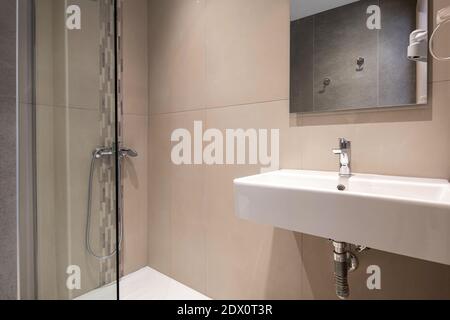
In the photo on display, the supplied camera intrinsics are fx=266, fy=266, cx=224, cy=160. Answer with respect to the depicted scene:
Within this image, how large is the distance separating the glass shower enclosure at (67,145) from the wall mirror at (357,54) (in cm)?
81

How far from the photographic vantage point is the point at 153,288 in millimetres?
1732

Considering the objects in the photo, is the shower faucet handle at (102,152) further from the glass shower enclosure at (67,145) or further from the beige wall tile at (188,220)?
the beige wall tile at (188,220)

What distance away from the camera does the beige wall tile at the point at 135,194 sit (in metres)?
1.87

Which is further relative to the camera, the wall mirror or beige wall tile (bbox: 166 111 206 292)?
beige wall tile (bbox: 166 111 206 292)

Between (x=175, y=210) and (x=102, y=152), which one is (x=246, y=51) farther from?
(x=175, y=210)

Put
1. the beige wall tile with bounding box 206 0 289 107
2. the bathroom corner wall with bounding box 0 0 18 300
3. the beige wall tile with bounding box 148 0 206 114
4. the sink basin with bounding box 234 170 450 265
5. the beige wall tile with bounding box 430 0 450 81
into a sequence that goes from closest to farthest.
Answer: the sink basin with bounding box 234 170 450 265 < the bathroom corner wall with bounding box 0 0 18 300 < the beige wall tile with bounding box 430 0 450 81 < the beige wall tile with bounding box 206 0 289 107 < the beige wall tile with bounding box 148 0 206 114

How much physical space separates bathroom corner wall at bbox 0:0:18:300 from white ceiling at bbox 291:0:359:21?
3.55 feet

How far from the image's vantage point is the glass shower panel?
0.85m

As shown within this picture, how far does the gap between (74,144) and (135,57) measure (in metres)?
1.21

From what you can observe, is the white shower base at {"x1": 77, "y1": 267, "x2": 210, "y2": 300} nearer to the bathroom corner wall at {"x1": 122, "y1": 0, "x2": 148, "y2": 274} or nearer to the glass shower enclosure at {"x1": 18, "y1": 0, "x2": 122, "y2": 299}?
the bathroom corner wall at {"x1": 122, "y1": 0, "x2": 148, "y2": 274}

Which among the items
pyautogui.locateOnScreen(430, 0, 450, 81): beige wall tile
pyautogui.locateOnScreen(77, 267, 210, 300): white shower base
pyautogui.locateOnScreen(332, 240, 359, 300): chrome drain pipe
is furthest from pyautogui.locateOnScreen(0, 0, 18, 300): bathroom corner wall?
pyautogui.locateOnScreen(430, 0, 450, 81): beige wall tile

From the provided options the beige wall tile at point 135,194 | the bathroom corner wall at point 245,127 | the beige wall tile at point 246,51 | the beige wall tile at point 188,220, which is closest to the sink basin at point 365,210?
the bathroom corner wall at point 245,127
